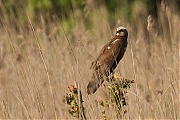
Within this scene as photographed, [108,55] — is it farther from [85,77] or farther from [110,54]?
[85,77]

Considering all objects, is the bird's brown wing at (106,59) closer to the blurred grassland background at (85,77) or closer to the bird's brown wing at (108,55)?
the bird's brown wing at (108,55)

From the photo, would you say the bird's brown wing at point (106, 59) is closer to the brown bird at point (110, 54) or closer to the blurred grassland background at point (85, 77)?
the brown bird at point (110, 54)

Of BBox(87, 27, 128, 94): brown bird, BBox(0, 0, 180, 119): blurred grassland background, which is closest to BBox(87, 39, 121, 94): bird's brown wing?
BBox(87, 27, 128, 94): brown bird

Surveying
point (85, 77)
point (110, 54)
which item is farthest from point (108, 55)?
point (85, 77)

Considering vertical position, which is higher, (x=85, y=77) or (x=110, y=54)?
(x=110, y=54)

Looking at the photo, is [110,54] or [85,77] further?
[85,77]

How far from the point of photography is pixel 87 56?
4914 mm

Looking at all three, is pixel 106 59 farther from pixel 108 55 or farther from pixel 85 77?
pixel 85 77

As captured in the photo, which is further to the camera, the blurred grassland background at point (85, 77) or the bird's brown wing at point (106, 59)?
the bird's brown wing at point (106, 59)

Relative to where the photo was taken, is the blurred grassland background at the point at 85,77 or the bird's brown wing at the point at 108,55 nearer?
the blurred grassland background at the point at 85,77

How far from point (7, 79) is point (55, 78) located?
30.0 inches

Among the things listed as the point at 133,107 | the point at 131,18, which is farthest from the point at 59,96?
the point at 131,18

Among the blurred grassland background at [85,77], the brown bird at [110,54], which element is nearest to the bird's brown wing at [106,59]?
the brown bird at [110,54]

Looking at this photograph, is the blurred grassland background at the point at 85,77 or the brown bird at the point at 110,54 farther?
the brown bird at the point at 110,54
